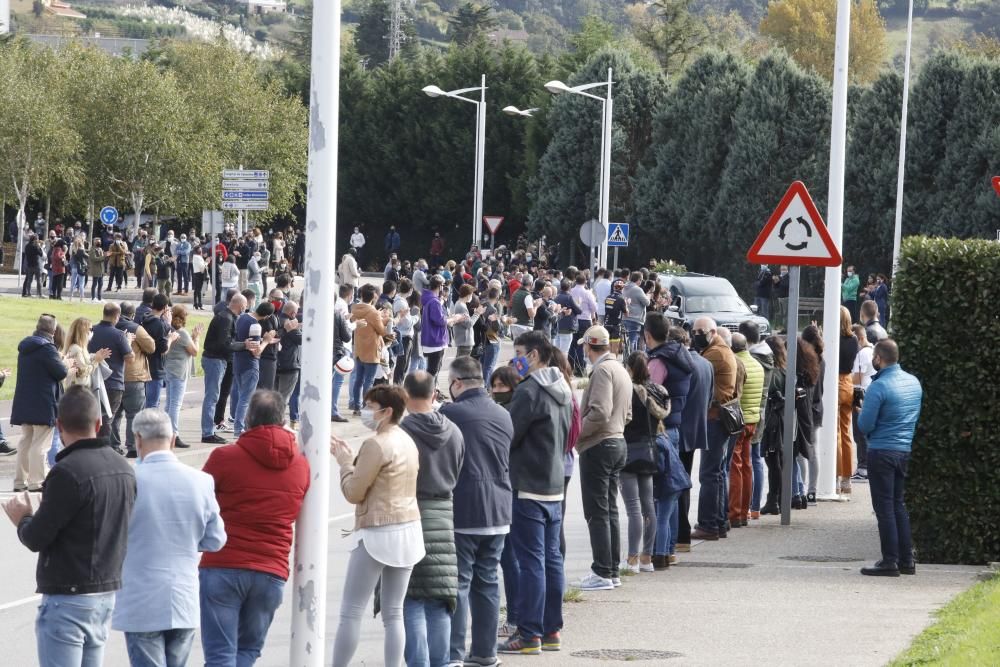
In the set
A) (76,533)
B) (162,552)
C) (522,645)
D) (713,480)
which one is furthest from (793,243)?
(76,533)

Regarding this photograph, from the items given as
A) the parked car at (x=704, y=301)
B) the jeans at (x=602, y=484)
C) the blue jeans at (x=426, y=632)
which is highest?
the parked car at (x=704, y=301)

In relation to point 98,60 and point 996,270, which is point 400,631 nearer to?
point 996,270

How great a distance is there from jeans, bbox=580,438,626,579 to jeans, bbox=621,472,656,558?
0.67 meters

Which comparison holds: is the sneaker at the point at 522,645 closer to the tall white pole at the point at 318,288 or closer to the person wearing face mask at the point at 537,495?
the person wearing face mask at the point at 537,495

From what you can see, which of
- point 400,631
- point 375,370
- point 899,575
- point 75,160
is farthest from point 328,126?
point 75,160

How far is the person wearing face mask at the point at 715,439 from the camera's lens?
1320cm

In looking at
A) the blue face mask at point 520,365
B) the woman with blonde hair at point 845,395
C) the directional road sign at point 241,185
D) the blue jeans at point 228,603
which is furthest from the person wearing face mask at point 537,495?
the directional road sign at point 241,185

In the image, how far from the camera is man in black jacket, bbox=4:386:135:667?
255 inches

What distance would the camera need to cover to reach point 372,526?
785 centimetres

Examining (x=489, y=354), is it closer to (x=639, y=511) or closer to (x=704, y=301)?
(x=704, y=301)

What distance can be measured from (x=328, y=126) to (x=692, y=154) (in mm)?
51813

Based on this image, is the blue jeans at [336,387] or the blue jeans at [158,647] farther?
the blue jeans at [336,387]

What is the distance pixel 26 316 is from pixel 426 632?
102 ft

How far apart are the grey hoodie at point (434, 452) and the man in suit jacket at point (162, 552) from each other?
5.05ft
